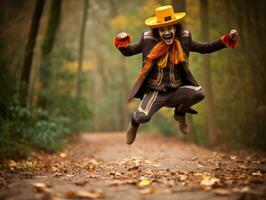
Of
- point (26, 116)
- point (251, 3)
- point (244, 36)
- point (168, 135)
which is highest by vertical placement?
point (251, 3)

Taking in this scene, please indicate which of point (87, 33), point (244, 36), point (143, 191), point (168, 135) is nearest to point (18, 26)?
point (244, 36)

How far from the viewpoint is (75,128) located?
21.7 m

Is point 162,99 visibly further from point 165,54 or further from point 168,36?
point 168,36

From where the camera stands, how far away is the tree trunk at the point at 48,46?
1669 cm

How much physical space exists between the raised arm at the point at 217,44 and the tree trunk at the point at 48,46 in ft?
31.4

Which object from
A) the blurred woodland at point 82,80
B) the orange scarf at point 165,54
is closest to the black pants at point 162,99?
the orange scarf at point 165,54

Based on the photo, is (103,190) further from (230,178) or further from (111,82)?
(111,82)

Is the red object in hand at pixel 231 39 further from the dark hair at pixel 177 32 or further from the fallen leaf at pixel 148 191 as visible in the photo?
the fallen leaf at pixel 148 191

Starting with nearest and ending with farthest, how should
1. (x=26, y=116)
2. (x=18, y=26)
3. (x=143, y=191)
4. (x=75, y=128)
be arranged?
1. (x=143, y=191)
2. (x=26, y=116)
3. (x=18, y=26)
4. (x=75, y=128)

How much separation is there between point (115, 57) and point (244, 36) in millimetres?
24660

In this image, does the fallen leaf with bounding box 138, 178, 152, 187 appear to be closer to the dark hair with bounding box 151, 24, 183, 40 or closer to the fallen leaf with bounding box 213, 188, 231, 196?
the fallen leaf with bounding box 213, 188, 231, 196

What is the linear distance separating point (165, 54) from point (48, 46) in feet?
31.2

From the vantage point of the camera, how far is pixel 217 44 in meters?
8.00

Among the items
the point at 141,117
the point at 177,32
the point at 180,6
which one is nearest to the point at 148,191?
the point at 141,117
